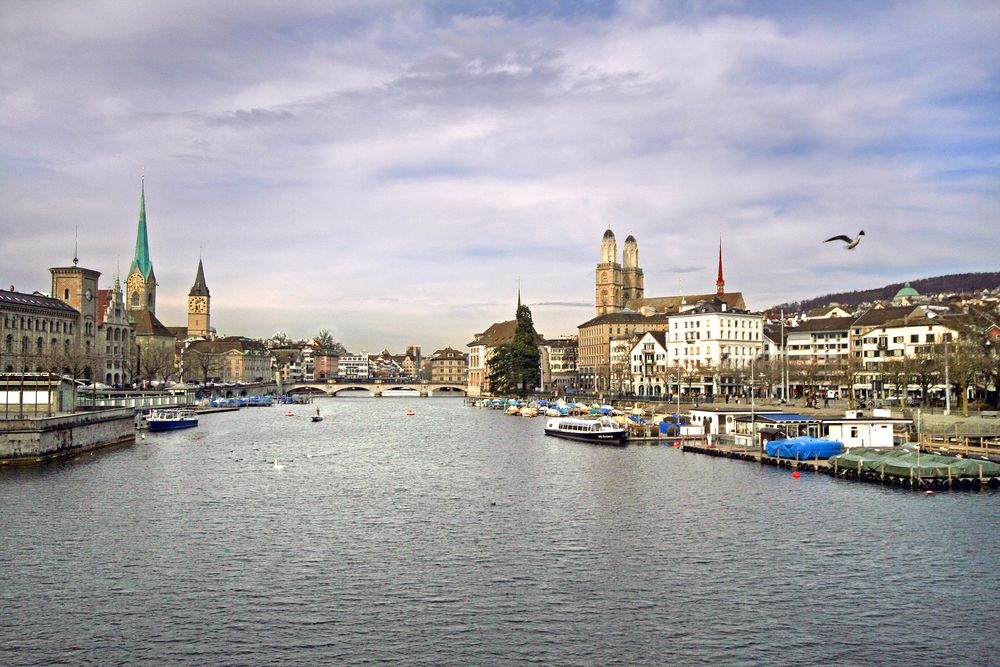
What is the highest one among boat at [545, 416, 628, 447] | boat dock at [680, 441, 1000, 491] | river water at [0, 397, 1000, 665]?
boat at [545, 416, 628, 447]

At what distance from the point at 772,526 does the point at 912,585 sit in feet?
34.9

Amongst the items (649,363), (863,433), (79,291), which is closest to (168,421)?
(79,291)

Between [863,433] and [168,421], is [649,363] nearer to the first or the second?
[168,421]

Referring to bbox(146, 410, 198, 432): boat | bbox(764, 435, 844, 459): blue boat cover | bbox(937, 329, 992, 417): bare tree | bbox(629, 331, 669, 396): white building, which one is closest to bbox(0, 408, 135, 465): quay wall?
bbox(146, 410, 198, 432): boat

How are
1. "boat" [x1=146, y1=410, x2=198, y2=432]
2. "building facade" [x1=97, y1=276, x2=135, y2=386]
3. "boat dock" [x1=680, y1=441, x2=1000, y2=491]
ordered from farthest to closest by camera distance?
"building facade" [x1=97, y1=276, x2=135, y2=386] → "boat" [x1=146, y1=410, x2=198, y2=432] → "boat dock" [x1=680, y1=441, x2=1000, y2=491]

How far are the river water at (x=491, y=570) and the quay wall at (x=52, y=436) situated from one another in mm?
2335

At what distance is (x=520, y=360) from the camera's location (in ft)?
607

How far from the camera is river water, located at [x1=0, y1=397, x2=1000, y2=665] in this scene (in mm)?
27641

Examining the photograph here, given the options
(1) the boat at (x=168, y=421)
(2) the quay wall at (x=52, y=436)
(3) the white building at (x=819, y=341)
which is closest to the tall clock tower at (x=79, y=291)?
(1) the boat at (x=168, y=421)

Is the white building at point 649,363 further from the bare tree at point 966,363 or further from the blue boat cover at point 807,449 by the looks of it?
the blue boat cover at point 807,449

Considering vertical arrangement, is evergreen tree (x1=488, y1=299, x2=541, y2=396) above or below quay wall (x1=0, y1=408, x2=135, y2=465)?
above

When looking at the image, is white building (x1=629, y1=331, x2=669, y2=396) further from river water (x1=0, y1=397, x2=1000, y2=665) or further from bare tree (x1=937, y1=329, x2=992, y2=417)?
river water (x1=0, y1=397, x2=1000, y2=665)

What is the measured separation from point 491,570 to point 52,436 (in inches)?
1762

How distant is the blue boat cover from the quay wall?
5240cm
